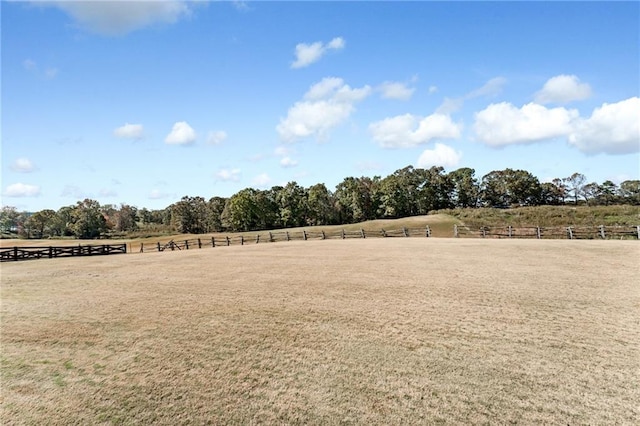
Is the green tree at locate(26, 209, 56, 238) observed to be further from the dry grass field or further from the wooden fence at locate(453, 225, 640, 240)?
the wooden fence at locate(453, 225, 640, 240)

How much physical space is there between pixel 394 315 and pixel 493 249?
62.7 feet

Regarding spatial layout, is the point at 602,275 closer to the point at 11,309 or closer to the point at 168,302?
the point at 168,302

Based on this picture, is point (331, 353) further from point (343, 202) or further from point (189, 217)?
point (189, 217)

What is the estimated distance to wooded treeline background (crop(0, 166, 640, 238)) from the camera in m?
87.5

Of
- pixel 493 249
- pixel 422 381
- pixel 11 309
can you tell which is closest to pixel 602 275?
pixel 493 249

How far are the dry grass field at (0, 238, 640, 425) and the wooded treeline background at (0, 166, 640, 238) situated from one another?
72635mm

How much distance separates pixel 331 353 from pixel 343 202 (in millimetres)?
83270

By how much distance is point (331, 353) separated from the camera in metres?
A: 7.63

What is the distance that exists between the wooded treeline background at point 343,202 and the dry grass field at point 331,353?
238ft

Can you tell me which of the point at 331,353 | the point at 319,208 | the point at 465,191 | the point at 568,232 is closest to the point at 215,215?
the point at 319,208

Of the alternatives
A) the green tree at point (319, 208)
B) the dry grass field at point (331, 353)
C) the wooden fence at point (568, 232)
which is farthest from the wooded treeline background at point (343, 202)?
the dry grass field at point (331, 353)

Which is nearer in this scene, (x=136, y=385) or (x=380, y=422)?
(x=380, y=422)

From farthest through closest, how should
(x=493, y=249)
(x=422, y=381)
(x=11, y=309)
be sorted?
(x=493, y=249) < (x=11, y=309) < (x=422, y=381)

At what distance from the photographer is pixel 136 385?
21.2 feet
